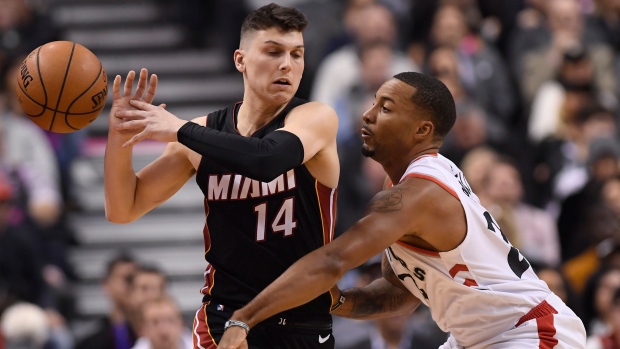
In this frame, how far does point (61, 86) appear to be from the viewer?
5.57 m

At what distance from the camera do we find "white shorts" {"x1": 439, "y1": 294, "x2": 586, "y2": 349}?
536cm

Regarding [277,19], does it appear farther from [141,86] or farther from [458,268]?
[458,268]

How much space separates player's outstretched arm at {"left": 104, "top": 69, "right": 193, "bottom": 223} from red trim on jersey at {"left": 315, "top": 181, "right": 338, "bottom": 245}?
0.74m

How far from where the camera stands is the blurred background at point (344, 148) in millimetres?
9305

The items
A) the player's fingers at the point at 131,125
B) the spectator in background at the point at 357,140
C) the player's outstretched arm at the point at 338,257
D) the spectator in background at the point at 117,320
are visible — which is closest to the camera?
the player's outstretched arm at the point at 338,257

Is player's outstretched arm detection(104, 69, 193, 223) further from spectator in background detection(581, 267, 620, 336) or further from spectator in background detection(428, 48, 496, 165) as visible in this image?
spectator in background detection(428, 48, 496, 165)

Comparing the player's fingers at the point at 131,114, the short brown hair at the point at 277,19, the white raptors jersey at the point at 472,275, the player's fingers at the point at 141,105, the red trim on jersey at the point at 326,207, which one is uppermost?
the short brown hair at the point at 277,19

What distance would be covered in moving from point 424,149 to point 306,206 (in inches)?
25.3

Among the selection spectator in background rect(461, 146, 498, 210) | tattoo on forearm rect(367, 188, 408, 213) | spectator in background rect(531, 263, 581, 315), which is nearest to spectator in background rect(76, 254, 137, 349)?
spectator in background rect(461, 146, 498, 210)

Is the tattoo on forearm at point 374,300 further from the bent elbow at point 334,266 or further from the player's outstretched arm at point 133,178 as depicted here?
the player's outstretched arm at point 133,178

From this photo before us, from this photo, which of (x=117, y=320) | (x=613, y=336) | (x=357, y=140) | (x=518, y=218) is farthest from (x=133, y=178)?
(x=518, y=218)

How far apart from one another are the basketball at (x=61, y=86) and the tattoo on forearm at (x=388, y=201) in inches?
60.6

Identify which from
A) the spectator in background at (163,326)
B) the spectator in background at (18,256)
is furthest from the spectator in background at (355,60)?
the spectator in background at (163,326)

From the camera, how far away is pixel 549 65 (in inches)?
485
